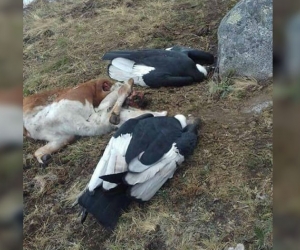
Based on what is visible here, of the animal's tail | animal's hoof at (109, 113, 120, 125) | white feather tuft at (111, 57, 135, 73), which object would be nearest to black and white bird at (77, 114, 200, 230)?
the animal's tail

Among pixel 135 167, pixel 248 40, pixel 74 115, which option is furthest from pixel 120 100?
pixel 248 40

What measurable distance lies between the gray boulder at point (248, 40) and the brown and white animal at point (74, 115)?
499mm

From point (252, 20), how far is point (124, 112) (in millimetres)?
789

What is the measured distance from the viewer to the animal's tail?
2.75 m

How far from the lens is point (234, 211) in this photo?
2615mm

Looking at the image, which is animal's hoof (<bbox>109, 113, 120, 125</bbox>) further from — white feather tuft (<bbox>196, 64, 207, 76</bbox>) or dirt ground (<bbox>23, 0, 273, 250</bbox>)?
white feather tuft (<bbox>196, 64, 207, 76</bbox>)

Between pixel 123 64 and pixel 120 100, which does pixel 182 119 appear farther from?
pixel 123 64

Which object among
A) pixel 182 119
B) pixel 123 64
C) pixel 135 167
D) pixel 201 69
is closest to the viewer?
pixel 135 167

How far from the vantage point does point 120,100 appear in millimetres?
3064

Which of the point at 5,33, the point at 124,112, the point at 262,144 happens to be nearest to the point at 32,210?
the point at 124,112

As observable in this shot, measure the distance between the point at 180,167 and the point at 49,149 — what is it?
72cm

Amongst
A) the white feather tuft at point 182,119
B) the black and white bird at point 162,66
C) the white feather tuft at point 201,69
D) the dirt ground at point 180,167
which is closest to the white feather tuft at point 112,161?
the dirt ground at point 180,167

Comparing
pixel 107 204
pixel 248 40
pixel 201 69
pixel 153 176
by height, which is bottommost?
pixel 107 204

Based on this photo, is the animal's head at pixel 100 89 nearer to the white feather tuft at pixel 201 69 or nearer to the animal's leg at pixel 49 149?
the animal's leg at pixel 49 149
